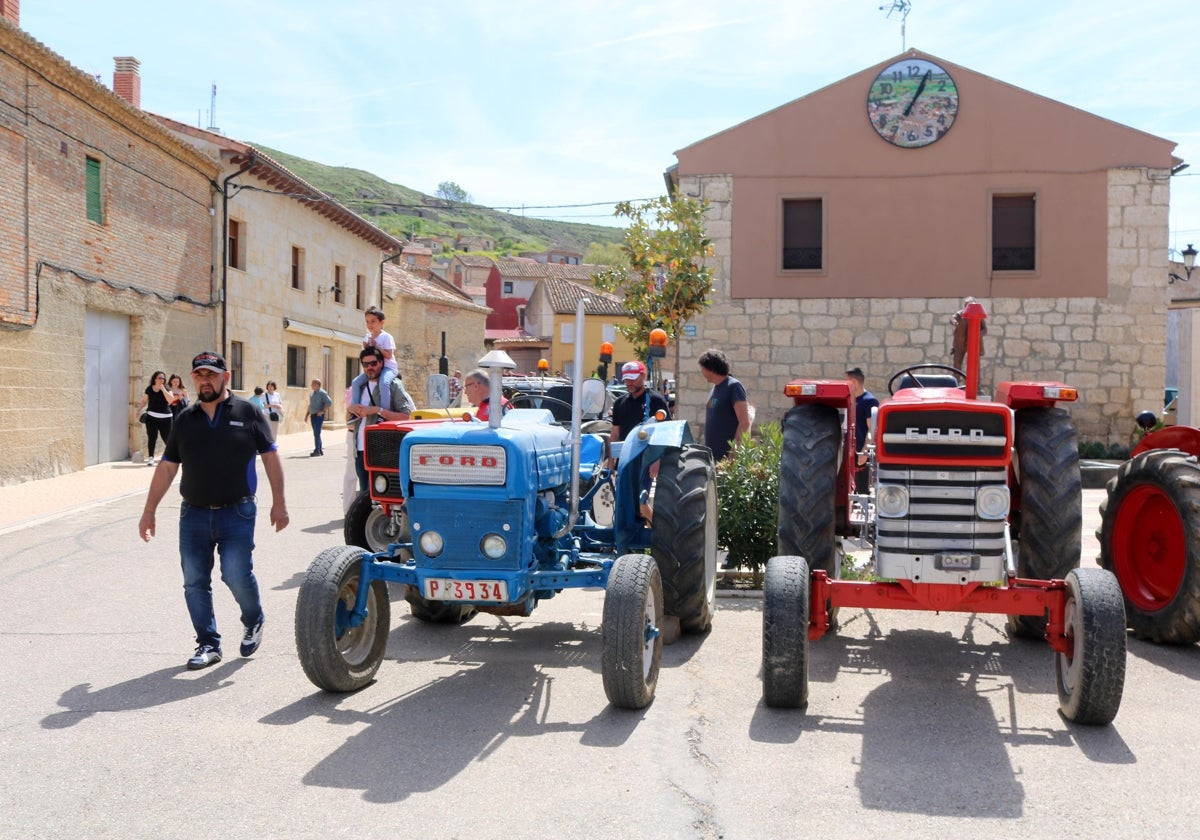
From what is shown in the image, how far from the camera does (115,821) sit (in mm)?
3750

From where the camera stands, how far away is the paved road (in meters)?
3.80

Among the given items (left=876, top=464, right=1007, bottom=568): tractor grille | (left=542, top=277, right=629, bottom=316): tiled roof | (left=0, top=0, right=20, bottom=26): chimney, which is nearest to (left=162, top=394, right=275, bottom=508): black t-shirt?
(left=876, top=464, right=1007, bottom=568): tractor grille

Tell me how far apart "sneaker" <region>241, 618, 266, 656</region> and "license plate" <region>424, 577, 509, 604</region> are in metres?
1.45

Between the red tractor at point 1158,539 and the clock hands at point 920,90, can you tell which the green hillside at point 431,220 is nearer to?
the clock hands at point 920,90

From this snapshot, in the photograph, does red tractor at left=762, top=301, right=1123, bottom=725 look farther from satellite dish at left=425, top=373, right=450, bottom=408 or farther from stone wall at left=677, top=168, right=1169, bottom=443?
stone wall at left=677, top=168, right=1169, bottom=443

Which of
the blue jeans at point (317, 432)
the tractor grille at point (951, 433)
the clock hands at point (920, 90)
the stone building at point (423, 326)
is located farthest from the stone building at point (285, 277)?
the tractor grille at point (951, 433)

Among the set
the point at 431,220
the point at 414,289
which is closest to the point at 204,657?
the point at 414,289

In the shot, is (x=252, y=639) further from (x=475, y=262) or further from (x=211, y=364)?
(x=475, y=262)

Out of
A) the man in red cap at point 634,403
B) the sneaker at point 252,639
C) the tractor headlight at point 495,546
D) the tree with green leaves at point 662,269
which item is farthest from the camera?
the tree with green leaves at point 662,269

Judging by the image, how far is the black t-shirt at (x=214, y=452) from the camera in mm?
6004

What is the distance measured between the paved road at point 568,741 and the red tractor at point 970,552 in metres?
0.33

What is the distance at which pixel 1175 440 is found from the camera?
731cm

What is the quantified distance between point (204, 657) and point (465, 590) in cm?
165

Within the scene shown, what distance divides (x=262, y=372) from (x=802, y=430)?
22796 mm
